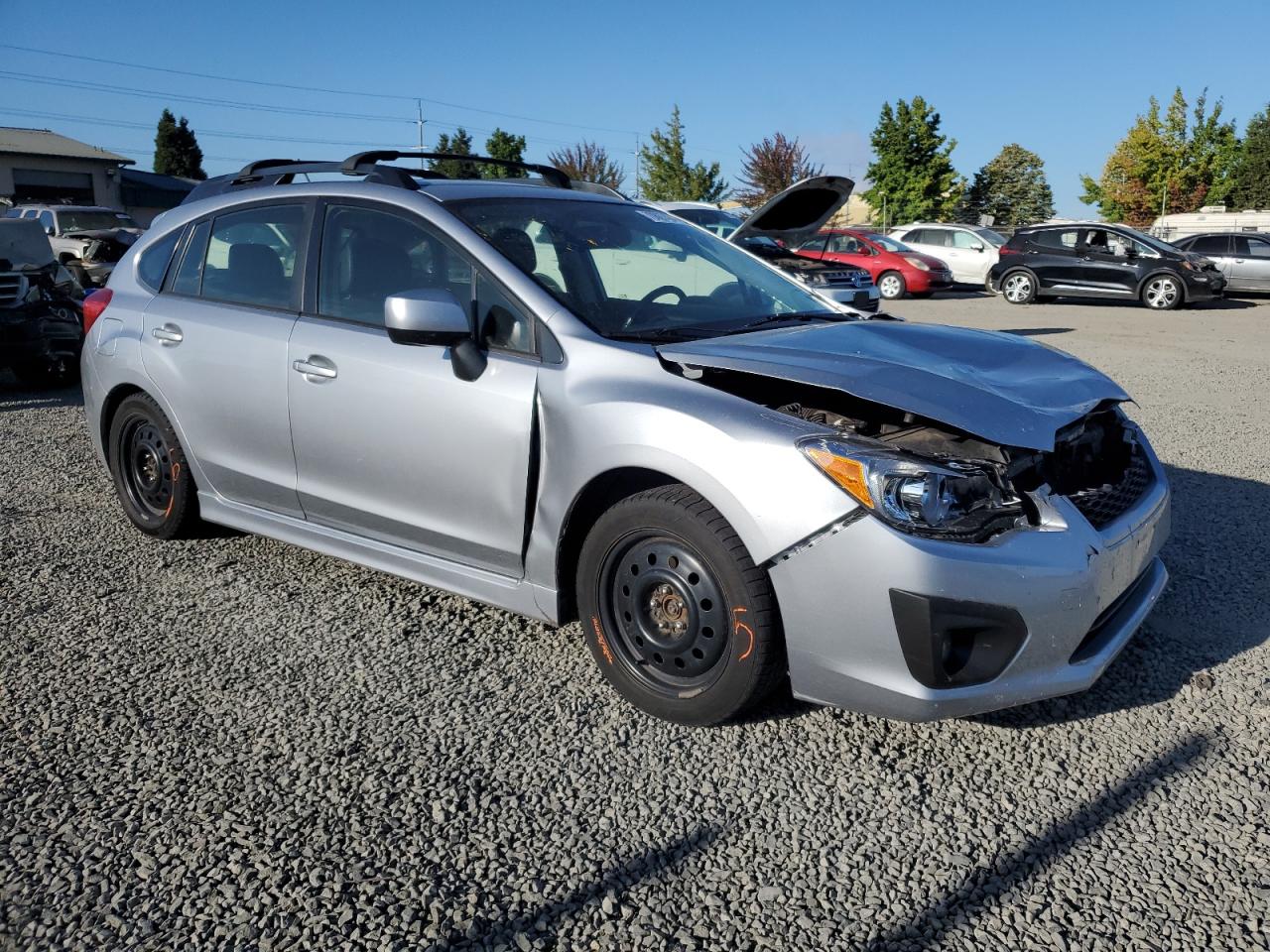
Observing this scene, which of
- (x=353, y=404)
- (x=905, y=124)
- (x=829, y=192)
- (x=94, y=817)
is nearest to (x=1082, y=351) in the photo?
(x=829, y=192)

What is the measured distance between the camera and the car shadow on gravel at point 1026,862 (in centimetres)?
231

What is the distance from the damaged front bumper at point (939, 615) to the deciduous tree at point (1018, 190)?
61.6 metres

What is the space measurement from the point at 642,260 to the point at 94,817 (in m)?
2.68

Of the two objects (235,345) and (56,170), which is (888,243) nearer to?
(235,345)

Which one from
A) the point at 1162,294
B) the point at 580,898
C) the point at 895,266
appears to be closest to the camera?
the point at 580,898

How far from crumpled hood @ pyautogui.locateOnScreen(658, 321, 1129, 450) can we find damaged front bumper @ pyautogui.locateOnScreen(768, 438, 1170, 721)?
1.04ft

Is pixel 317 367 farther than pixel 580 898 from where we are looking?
Yes

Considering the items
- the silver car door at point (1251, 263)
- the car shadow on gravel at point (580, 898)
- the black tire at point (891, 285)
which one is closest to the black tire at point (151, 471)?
the car shadow on gravel at point (580, 898)

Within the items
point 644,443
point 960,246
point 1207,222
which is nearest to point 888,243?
point 960,246

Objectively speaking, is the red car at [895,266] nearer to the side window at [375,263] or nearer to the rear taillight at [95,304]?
the rear taillight at [95,304]

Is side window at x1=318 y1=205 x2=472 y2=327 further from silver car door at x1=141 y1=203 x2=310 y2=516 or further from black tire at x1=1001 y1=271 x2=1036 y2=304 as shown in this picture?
black tire at x1=1001 y1=271 x2=1036 y2=304

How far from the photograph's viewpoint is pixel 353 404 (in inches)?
150

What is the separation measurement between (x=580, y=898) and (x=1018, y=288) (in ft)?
68.0

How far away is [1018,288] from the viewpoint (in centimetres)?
2097
